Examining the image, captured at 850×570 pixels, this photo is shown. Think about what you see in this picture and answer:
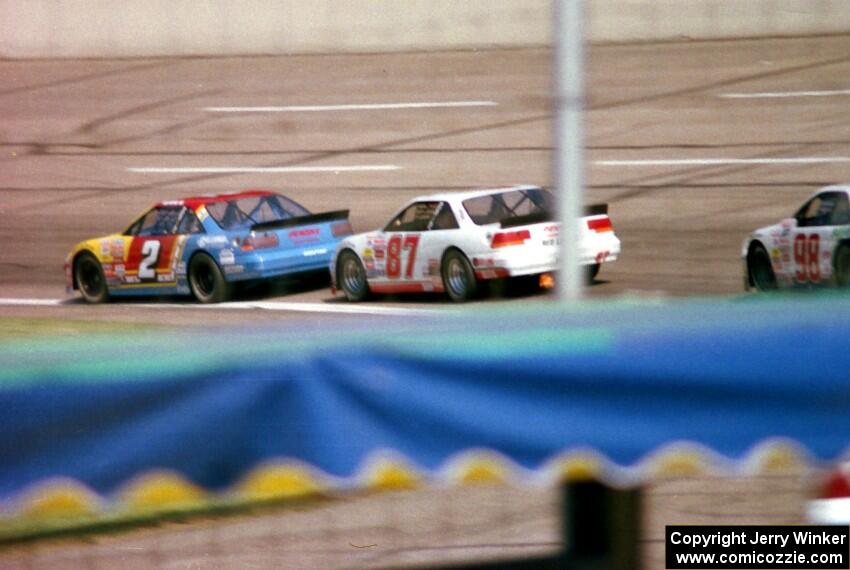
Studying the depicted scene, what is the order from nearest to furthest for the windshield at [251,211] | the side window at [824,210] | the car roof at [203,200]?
the side window at [824,210] < the windshield at [251,211] < the car roof at [203,200]

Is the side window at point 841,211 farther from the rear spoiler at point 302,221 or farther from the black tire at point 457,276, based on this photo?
the rear spoiler at point 302,221

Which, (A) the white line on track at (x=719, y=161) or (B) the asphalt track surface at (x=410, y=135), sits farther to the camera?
(A) the white line on track at (x=719, y=161)

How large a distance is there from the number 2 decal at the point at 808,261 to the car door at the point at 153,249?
208 inches

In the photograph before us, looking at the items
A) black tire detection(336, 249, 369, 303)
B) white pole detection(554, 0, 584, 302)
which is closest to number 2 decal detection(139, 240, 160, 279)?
black tire detection(336, 249, 369, 303)

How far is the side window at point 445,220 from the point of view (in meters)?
10.8

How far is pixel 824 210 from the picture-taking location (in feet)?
28.7

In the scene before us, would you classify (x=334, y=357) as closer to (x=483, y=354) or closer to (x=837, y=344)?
(x=483, y=354)

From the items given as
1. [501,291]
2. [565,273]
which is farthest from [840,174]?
[565,273]

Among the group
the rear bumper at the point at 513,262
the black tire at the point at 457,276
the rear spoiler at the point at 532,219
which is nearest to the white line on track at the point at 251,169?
the black tire at the point at 457,276

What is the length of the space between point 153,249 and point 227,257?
810mm

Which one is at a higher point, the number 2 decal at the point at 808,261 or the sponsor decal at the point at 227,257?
the sponsor decal at the point at 227,257

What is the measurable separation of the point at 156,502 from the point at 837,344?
145 centimetres

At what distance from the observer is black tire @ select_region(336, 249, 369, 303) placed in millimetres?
11133

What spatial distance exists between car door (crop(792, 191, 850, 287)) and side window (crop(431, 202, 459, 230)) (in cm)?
288
